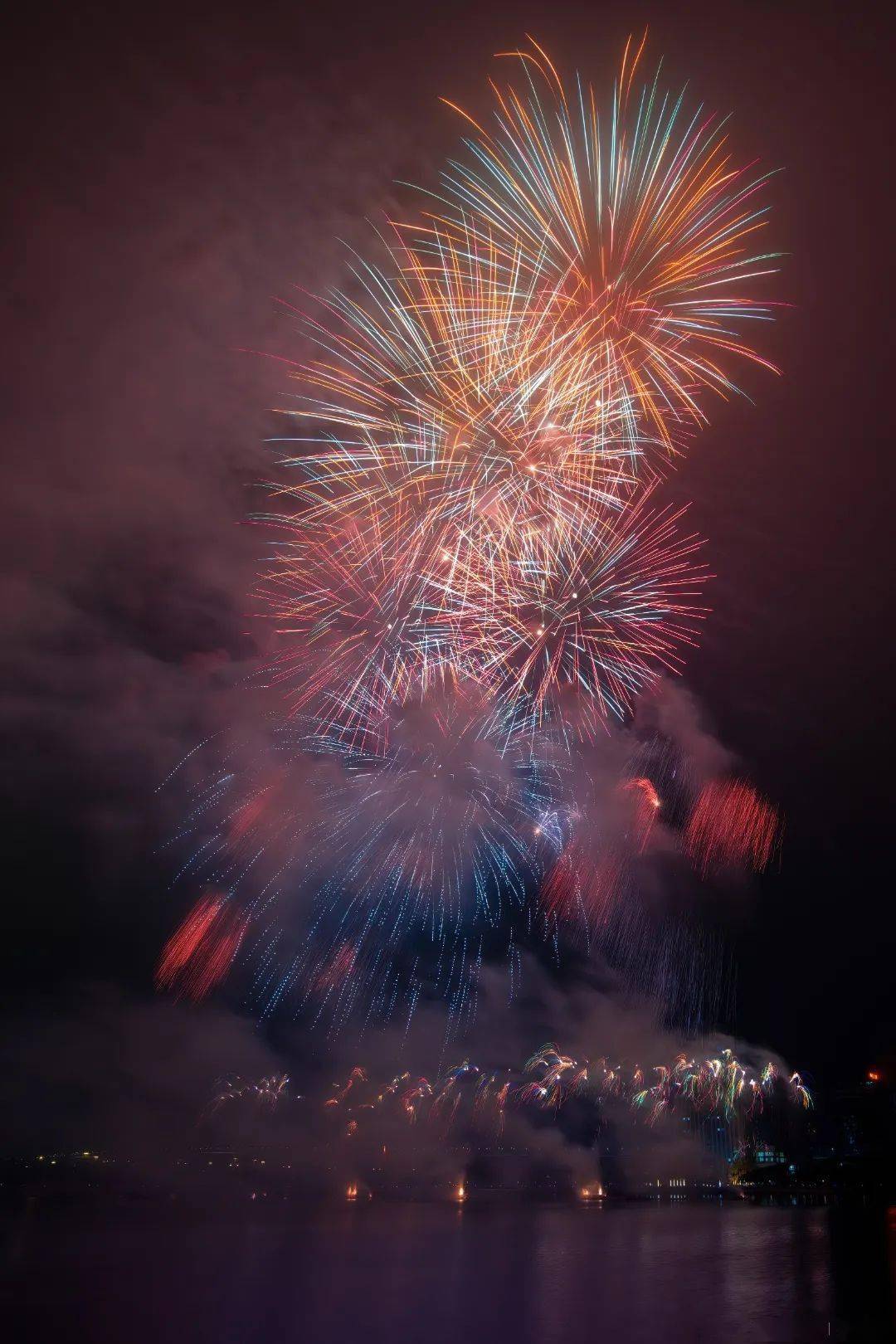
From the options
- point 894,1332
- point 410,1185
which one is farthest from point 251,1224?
point 410,1185

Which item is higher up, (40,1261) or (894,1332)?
(894,1332)

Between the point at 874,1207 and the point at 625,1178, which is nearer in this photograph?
the point at 874,1207

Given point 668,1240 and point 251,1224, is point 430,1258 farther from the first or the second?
point 251,1224

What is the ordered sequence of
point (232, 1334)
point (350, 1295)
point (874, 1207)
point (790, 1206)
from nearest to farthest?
1. point (232, 1334)
2. point (350, 1295)
3. point (874, 1207)
4. point (790, 1206)

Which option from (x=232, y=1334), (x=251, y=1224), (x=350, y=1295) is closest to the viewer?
(x=232, y=1334)

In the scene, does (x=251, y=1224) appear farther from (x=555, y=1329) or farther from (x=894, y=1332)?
(x=894, y=1332)

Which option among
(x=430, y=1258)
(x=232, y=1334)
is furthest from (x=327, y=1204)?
(x=232, y=1334)
